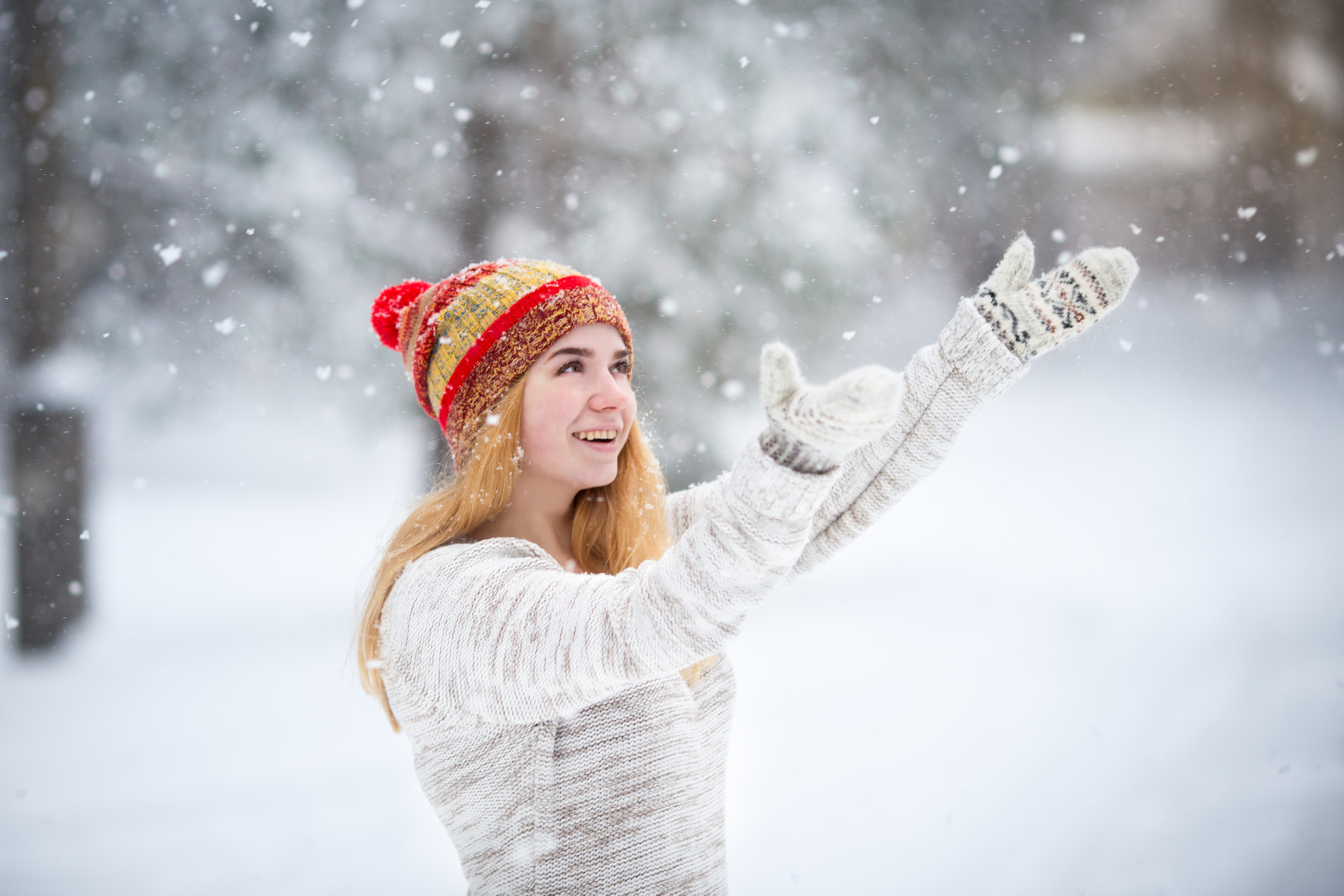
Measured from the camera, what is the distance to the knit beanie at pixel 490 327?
1.13 m

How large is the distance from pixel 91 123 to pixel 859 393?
12.7 ft

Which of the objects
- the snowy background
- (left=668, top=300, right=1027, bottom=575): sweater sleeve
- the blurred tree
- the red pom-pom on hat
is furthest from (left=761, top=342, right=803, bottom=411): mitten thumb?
the blurred tree

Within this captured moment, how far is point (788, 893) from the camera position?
2.26 meters

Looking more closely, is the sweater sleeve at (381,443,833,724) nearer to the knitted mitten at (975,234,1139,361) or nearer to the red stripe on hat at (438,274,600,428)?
the red stripe on hat at (438,274,600,428)

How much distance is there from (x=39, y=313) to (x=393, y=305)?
111 inches

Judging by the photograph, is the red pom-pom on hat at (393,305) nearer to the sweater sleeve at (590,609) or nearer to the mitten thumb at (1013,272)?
the sweater sleeve at (590,609)

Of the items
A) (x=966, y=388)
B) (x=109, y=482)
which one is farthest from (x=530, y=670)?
(x=109, y=482)

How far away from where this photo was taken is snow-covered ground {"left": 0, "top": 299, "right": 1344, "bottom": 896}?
2.36 m

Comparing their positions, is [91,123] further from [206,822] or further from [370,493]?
[206,822]

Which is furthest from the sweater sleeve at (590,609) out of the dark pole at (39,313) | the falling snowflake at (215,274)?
the dark pole at (39,313)

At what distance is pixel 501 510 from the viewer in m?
1.17

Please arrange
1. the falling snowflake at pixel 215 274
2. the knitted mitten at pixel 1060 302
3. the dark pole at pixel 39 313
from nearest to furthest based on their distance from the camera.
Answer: the knitted mitten at pixel 1060 302 < the dark pole at pixel 39 313 < the falling snowflake at pixel 215 274

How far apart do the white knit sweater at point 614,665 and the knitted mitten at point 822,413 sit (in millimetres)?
18

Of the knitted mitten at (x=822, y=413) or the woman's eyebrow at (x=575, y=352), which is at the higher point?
the woman's eyebrow at (x=575, y=352)
